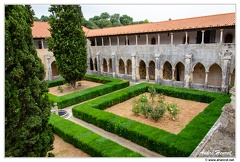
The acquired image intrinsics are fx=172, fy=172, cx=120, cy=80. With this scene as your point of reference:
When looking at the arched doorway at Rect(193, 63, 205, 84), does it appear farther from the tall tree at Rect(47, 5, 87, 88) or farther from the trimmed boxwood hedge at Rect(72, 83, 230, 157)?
the tall tree at Rect(47, 5, 87, 88)

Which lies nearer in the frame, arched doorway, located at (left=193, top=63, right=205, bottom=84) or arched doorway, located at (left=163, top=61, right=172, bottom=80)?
arched doorway, located at (left=193, top=63, right=205, bottom=84)

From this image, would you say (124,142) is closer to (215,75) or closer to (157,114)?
(157,114)

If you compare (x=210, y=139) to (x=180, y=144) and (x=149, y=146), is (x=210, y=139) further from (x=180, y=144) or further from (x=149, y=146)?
(x=149, y=146)

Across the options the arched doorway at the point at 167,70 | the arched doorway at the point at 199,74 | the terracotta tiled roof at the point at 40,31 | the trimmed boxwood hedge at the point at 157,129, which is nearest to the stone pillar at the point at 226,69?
the trimmed boxwood hedge at the point at 157,129

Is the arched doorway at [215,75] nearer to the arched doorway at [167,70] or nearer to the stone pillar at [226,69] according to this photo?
the stone pillar at [226,69]

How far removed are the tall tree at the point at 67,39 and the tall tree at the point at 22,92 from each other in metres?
12.8

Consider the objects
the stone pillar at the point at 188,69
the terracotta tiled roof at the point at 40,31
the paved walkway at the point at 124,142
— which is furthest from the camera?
the terracotta tiled roof at the point at 40,31

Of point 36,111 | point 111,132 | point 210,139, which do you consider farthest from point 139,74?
point 36,111

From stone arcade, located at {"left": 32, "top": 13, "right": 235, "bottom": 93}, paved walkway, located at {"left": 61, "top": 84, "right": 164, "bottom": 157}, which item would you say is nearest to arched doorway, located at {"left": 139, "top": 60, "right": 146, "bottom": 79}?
stone arcade, located at {"left": 32, "top": 13, "right": 235, "bottom": 93}

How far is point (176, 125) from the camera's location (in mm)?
11148

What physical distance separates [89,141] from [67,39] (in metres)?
13.2

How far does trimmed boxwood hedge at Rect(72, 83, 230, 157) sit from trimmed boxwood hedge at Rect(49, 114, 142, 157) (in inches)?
61.5

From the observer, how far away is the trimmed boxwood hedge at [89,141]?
24.6ft

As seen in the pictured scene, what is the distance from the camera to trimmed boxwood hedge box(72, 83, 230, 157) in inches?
318
